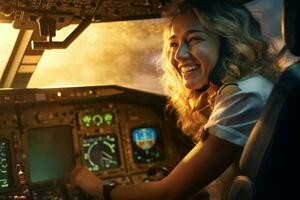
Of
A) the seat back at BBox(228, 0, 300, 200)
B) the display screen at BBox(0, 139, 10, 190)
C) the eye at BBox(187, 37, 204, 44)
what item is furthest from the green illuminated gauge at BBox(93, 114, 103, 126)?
the seat back at BBox(228, 0, 300, 200)

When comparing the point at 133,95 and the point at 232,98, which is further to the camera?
the point at 133,95

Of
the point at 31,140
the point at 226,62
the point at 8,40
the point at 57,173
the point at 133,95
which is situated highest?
the point at 8,40

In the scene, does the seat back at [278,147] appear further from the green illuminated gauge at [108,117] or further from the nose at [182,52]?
the green illuminated gauge at [108,117]

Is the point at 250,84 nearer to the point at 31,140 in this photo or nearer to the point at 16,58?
the point at 31,140

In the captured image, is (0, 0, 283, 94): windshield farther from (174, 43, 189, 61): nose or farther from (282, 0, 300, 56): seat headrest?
(282, 0, 300, 56): seat headrest

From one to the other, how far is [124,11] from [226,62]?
936 millimetres

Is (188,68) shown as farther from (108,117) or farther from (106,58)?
(106,58)

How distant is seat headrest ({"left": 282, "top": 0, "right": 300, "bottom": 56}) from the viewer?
1275mm

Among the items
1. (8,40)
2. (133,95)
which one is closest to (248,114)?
(133,95)

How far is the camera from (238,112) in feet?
6.26

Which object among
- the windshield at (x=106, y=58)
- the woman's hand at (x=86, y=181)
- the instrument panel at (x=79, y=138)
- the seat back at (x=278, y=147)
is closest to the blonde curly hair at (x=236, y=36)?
the seat back at (x=278, y=147)

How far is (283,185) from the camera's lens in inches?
56.3

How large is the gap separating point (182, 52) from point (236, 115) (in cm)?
48

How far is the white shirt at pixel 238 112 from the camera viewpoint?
6.18 ft
